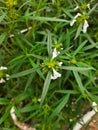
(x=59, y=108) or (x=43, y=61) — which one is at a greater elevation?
(x=43, y=61)

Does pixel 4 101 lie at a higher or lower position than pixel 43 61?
lower

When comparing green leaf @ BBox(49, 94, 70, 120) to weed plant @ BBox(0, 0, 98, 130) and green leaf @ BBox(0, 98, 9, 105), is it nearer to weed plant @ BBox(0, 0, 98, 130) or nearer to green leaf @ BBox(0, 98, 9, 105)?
weed plant @ BBox(0, 0, 98, 130)

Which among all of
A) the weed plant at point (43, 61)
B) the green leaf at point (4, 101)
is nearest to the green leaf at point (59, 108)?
the weed plant at point (43, 61)

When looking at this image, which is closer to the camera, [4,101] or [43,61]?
[43,61]

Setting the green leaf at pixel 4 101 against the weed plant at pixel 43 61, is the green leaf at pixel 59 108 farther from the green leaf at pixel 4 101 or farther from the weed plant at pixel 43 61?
the green leaf at pixel 4 101

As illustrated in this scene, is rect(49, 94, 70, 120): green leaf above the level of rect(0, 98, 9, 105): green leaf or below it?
below

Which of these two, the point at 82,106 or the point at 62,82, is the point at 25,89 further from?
the point at 82,106

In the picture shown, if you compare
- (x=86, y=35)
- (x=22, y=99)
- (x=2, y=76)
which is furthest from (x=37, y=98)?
(x=86, y=35)

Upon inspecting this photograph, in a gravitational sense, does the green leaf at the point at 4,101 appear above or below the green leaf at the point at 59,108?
above

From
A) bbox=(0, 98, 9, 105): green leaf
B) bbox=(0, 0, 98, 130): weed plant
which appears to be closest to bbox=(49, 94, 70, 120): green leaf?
bbox=(0, 0, 98, 130): weed plant
